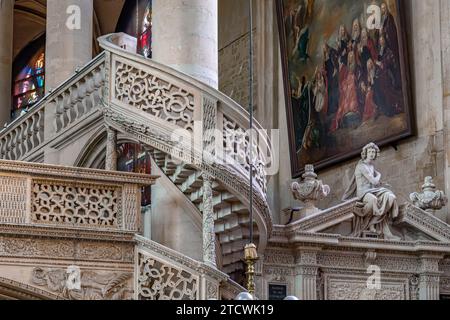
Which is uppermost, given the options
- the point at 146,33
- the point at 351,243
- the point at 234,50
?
the point at 146,33

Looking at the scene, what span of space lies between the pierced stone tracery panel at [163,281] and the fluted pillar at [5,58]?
10084mm

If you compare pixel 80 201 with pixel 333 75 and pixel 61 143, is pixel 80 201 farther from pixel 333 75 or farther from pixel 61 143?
pixel 333 75

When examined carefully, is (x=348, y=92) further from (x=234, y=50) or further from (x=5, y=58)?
(x=5, y=58)

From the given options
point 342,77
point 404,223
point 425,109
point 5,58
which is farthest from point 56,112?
point 5,58

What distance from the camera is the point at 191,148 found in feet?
45.6

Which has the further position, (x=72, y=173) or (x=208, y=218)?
(x=208, y=218)

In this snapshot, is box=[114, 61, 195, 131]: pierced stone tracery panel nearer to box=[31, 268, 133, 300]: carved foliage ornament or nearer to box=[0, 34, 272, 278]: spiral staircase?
box=[0, 34, 272, 278]: spiral staircase

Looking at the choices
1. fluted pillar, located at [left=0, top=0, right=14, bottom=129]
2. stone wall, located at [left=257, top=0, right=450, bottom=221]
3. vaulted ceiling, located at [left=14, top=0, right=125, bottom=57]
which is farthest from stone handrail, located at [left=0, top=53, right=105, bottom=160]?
vaulted ceiling, located at [left=14, top=0, right=125, bottom=57]

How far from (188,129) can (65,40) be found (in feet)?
13.9

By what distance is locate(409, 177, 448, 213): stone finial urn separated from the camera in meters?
18.3

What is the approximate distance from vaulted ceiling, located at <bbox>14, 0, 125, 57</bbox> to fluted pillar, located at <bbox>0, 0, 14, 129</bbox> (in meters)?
4.74

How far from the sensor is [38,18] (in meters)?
31.4

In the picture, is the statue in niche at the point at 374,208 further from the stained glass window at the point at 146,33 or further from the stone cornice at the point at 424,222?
the stained glass window at the point at 146,33
